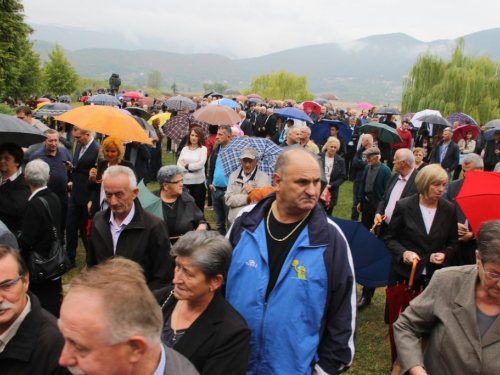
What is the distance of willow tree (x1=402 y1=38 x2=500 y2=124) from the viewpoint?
2303cm

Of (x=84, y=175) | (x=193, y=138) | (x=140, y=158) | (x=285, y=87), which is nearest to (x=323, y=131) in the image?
(x=193, y=138)

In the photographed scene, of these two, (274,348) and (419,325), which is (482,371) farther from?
(274,348)

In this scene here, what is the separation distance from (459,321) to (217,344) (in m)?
1.26

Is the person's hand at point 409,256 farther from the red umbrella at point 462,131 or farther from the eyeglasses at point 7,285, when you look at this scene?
the red umbrella at point 462,131

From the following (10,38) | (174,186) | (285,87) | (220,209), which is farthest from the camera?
(285,87)

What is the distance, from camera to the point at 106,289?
4.86 ft

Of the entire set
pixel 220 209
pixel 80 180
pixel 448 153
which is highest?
pixel 80 180

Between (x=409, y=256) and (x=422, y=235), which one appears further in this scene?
(x=422, y=235)

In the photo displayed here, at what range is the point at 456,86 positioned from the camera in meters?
23.5

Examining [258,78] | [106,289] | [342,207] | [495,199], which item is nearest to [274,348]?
[106,289]

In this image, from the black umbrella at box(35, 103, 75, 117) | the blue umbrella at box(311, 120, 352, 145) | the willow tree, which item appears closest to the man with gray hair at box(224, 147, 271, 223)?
the blue umbrella at box(311, 120, 352, 145)

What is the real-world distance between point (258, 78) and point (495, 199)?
231ft

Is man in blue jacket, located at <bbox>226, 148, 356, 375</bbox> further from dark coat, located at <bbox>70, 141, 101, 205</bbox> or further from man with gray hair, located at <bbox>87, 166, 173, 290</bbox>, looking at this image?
dark coat, located at <bbox>70, 141, 101, 205</bbox>

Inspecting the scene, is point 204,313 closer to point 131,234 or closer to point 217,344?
point 217,344
